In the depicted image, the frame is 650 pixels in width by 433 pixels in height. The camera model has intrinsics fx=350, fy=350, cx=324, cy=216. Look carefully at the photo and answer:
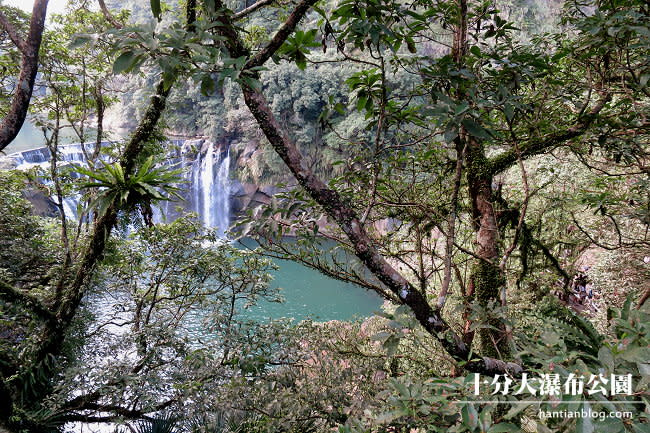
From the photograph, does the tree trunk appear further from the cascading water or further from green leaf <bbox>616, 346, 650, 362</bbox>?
the cascading water

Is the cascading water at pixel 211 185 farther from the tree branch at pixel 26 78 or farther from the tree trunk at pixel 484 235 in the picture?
the tree trunk at pixel 484 235

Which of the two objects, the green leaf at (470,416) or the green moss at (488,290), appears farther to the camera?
the green moss at (488,290)

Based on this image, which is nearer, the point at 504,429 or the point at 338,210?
the point at 504,429

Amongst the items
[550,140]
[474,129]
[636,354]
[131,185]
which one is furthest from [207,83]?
[550,140]

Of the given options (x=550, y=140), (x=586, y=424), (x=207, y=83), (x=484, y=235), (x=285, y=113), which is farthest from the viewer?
(x=285, y=113)

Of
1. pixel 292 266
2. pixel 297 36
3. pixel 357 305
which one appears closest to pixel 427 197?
pixel 297 36

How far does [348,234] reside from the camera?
1.19 m

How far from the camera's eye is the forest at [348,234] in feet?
3.09

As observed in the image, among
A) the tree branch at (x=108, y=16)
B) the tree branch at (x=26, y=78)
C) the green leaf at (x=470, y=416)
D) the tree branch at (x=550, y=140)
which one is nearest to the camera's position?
the green leaf at (x=470, y=416)

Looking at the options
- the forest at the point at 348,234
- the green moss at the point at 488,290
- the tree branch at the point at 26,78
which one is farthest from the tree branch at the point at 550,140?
the tree branch at the point at 26,78

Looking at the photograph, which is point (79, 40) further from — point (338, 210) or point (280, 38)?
point (338, 210)

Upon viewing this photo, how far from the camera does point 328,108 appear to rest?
147 cm

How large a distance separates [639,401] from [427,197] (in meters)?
1.96

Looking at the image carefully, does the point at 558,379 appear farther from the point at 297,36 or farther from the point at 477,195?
the point at 477,195
